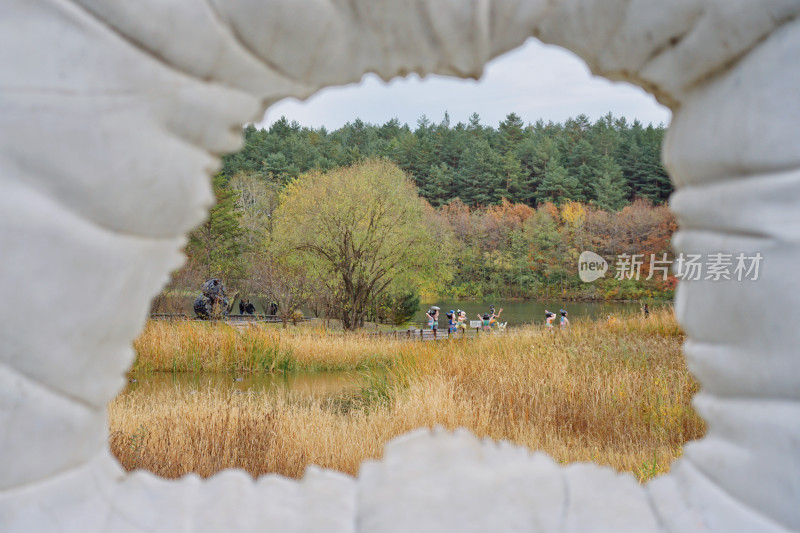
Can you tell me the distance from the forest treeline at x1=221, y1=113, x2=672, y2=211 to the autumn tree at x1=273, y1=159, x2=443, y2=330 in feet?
38.2

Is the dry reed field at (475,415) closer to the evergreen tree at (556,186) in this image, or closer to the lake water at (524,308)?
the lake water at (524,308)

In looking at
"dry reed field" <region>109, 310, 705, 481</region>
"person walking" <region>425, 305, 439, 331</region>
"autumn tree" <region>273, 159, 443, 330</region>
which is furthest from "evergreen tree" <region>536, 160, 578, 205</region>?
"dry reed field" <region>109, 310, 705, 481</region>

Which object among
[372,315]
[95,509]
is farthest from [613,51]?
[372,315]

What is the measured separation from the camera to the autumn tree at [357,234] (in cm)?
1165

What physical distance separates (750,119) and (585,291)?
2131 cm

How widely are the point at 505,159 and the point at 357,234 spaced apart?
706 inches

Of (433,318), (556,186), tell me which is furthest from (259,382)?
(556,186)

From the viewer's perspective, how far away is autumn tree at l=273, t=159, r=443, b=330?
1165 centimetres

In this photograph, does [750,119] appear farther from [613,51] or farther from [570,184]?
[570,184]

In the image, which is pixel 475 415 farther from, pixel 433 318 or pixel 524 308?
pixel 524 308

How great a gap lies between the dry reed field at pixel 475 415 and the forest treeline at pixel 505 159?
63.0 feet

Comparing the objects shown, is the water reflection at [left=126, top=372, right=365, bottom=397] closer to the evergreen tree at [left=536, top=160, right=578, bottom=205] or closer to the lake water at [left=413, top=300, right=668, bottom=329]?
the lake water at [left=413, top=300, right=668, bottom=329]

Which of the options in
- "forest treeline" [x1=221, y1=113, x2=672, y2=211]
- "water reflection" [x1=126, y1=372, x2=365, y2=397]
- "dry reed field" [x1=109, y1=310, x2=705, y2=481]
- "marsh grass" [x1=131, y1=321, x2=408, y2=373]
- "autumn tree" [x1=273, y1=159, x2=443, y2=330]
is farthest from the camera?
"forest treeline" [x1=221, y1=113, x2=672, y2=211]

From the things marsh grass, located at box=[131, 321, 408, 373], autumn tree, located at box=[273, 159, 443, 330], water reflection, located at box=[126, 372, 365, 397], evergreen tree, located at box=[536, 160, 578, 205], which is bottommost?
water reflection, located at box=[126, 372, 365, 397]
